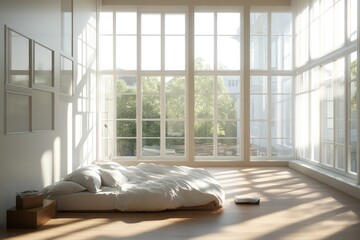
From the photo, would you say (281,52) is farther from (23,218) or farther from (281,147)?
(23,218)

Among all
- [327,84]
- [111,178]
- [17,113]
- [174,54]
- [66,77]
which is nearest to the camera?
[17,113]

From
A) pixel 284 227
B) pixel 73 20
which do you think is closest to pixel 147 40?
pixel 73 20

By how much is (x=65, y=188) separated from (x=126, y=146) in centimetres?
490

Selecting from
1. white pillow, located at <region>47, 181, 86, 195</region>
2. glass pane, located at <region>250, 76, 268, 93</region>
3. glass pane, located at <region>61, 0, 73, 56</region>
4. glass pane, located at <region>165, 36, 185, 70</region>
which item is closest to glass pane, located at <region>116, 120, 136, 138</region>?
glass pane, located at <region>165, 36, 185, 70</region>

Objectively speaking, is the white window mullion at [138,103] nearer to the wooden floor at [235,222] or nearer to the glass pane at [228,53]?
the glass pane at [228,53]

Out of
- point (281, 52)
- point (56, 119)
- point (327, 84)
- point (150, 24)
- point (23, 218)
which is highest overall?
point (150, 24)

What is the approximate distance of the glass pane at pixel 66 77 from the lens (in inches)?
267

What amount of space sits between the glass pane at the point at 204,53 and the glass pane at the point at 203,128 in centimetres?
151

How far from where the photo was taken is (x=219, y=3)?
32.8ft

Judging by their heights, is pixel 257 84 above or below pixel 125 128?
above

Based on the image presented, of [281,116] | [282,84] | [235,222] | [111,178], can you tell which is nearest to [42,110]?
[111,178]

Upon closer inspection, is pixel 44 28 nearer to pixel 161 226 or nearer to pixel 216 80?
pixel 161 226

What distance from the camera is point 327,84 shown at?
793 cm

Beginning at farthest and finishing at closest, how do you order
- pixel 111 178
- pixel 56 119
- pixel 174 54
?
1. pixel 174 54
2. pixel 56 119
3. pixel 111 178
